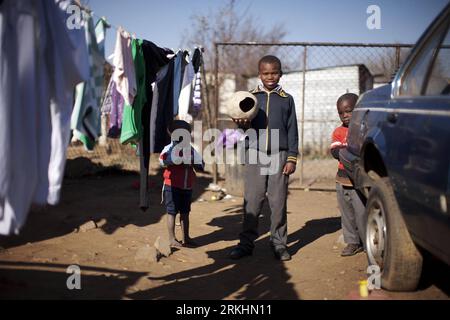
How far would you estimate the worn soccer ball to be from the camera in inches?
181

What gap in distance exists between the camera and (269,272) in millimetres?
4449

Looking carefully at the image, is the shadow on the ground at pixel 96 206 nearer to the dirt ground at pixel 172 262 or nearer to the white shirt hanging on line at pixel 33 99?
the dirt ground at pixel 172 262

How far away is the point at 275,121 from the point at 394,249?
73.0 inches

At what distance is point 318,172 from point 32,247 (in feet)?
28.3

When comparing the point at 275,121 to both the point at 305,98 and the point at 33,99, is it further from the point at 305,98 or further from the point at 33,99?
the point at 305,98

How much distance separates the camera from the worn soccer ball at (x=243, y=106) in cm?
459

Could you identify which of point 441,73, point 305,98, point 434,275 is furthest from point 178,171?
point 305,98

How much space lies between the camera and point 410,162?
10.1 ft

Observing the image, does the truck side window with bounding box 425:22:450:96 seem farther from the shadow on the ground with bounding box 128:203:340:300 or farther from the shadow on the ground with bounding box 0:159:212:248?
the shadow on the ground with bounding box 0:159:212:248

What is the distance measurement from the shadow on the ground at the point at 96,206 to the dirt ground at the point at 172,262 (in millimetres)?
16

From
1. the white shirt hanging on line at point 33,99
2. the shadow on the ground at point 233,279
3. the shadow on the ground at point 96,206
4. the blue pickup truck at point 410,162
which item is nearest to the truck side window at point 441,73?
the blue pickup truck at point 410,162

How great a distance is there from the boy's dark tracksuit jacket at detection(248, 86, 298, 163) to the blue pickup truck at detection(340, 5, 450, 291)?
2.40ft

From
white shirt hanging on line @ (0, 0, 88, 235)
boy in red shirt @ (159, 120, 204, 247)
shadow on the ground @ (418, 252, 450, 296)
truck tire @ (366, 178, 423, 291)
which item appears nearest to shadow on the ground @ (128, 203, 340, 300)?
boy in red shirt @ (159, 120, 204, 247)
